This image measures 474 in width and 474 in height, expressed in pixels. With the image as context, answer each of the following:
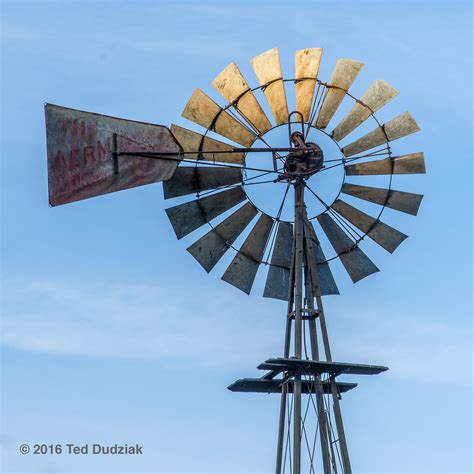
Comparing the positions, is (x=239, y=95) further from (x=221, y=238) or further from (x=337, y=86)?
(x=221, y=238)

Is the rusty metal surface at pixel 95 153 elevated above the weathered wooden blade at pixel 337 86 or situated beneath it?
situated beneath

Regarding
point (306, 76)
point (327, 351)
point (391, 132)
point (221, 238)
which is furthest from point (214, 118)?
point (327, 351)

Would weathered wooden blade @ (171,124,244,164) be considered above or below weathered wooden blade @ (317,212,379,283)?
above

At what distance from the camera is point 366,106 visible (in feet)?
50.5

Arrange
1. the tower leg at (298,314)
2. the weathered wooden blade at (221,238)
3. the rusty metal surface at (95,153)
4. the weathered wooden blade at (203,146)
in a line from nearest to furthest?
the rusty metal surface at (95,153), the tower leg at (298,314), the weathered wooden blade at (203,146), the weathered wooden blade at (221,238)

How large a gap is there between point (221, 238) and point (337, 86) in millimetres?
2533

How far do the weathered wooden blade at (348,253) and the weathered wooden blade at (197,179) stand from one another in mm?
1419

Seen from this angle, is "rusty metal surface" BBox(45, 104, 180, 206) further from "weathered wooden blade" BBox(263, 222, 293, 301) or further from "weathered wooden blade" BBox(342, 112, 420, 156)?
"weathered wooden blade" BBox(342, 112, 420, 156)

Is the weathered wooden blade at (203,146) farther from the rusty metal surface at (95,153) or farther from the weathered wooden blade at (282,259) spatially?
the weathered wooden blade at (282,259)

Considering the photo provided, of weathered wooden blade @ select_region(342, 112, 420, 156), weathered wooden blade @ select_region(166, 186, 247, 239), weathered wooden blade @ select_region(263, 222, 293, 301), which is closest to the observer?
weathered wooden blade @ select_region(166, 186, 247, 239)

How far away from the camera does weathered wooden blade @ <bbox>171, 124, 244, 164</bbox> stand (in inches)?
585

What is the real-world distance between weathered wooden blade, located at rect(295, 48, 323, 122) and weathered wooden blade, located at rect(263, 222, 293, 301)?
5.02 ft

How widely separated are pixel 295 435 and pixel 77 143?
173 inches

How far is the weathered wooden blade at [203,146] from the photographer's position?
585 inches
